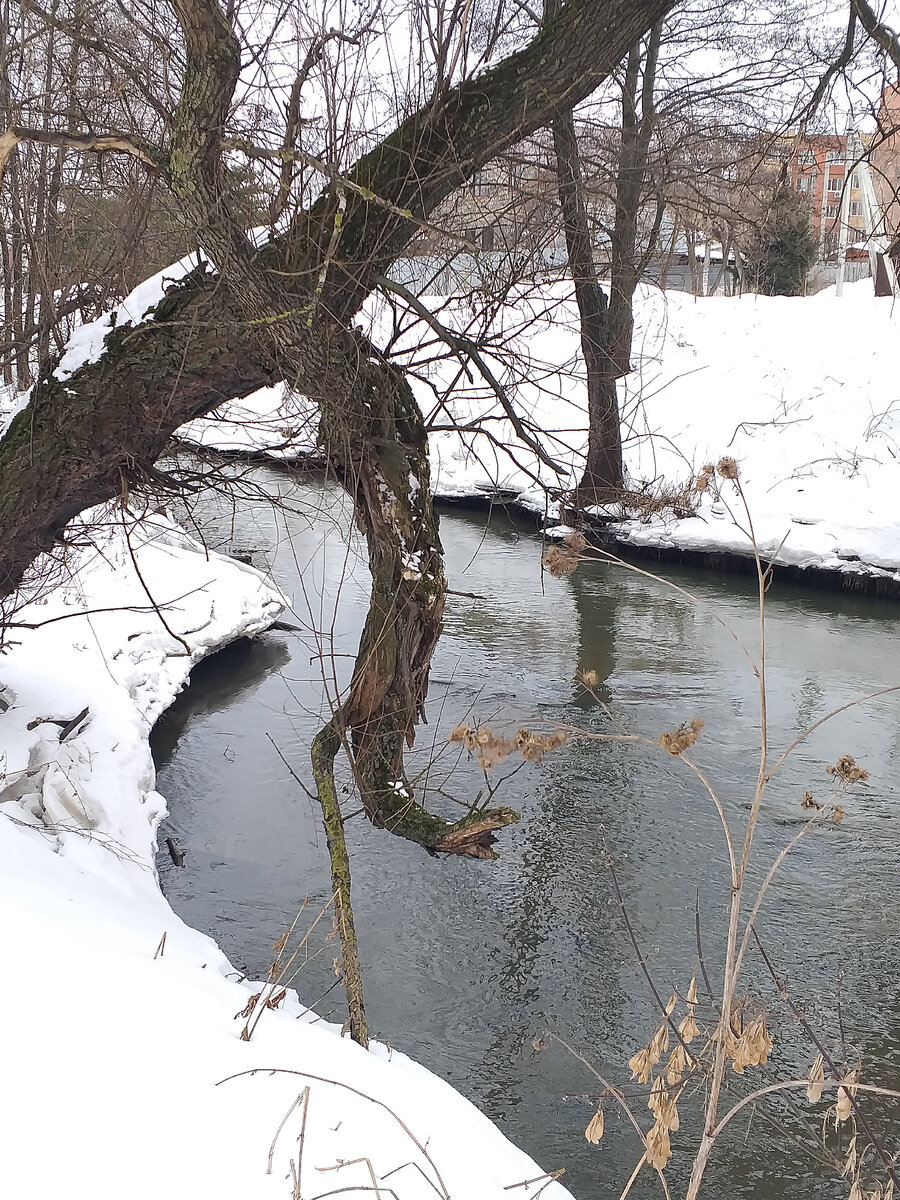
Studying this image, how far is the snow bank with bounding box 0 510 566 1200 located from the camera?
2.75 meters

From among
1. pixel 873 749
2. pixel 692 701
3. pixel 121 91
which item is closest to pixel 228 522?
pixel 692 701

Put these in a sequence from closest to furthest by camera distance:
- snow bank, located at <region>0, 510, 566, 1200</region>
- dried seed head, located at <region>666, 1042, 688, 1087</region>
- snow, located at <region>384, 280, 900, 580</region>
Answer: dried seed head, located at <region>666, 1042, 688, 1087</region>
snow bank, located at <region>0, 510, 566, 1200</region>
snow, located at <region>384, 280, 900, 580</region>

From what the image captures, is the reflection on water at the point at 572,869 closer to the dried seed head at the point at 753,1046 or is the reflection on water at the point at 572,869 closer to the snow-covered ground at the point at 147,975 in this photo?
the snow-covered ground at the point at 147,975

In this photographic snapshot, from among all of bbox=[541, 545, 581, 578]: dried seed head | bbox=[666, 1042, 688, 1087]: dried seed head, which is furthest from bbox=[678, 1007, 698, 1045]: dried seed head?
bbox=[541, 545, 581, 578]: dried seed head

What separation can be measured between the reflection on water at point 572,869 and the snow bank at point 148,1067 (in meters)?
0.79

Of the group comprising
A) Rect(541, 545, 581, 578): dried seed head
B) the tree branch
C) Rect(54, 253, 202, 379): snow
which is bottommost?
Rect(541, 545, 581, 578): dried seed head

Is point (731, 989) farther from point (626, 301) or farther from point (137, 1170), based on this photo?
point (626, 301)

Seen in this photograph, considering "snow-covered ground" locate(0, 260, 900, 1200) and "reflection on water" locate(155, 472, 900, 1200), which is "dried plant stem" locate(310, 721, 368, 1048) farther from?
"reflection on water" locate(155, 472, 900, 1200)

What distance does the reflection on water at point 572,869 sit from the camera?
15.9 ft

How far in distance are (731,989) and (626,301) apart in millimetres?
10094

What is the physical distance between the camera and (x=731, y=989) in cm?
237

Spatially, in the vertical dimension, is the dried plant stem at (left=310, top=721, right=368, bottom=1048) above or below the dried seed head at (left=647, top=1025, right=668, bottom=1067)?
below

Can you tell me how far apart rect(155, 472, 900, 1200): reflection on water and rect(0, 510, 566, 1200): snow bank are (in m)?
0.79

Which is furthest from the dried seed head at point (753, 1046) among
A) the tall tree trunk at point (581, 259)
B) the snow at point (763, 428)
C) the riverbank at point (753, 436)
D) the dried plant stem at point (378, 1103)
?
the snow at point (763, 428)
